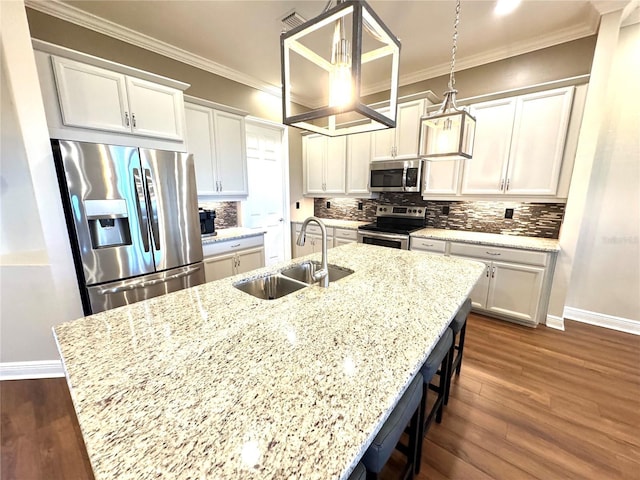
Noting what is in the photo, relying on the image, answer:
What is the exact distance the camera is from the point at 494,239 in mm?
2836

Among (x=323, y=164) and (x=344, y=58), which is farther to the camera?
(x=323, y=164)

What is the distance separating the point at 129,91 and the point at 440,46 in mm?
3033

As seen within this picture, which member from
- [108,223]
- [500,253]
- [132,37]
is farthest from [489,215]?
[132,37]

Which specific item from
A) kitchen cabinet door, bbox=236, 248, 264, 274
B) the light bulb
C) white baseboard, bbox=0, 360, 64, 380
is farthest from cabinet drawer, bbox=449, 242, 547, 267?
white baseboard, bbox=0, 360, 64, 380

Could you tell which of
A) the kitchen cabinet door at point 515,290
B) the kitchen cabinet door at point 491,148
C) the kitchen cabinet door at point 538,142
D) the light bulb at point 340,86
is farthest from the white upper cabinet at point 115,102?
the kitchen cabinet door at point 515,290

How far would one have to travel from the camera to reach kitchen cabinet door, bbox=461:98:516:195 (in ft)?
9.10

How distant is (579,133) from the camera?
7.97ft

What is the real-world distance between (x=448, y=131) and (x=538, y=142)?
67.2 inches

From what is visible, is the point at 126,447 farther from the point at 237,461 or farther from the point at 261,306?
the point at 261,306

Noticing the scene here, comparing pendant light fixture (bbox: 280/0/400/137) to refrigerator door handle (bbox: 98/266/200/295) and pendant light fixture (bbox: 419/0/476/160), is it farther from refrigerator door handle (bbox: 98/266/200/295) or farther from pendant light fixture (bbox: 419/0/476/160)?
refrigerator door handle (bbox: 98/266/200/295)

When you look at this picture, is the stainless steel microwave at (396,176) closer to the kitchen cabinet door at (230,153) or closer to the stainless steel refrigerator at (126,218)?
the kitchen cabinet door at (230,153)

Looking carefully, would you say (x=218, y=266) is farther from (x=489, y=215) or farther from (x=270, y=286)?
(x=489, y=215)

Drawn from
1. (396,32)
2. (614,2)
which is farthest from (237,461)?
(614,2)

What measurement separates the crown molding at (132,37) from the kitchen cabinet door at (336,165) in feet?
4.34
